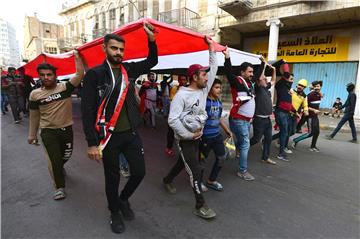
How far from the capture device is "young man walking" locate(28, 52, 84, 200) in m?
3.08

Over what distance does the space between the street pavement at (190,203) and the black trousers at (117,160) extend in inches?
17.4

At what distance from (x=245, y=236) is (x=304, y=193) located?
154 centimetres

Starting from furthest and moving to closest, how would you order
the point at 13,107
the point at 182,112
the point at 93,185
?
1. the point at 13,107
2. the point at 93,185
3. the point at 182,112

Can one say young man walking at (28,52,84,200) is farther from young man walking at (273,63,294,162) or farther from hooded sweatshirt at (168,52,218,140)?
young man walking at (273,63,294,162)

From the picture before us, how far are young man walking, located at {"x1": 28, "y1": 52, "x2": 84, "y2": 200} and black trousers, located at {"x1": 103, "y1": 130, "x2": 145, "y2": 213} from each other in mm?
1169

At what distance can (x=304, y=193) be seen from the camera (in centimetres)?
344

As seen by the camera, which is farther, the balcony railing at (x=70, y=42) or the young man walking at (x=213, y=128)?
the balcony railing at (x=70, y=42)

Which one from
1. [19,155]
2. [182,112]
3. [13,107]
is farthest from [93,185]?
[13,107]

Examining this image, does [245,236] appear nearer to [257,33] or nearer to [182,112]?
[182,112]

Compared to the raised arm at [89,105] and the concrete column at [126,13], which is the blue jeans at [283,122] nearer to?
the raised arm at [89,105]

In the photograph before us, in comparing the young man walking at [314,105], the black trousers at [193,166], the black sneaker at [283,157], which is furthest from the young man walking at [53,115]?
the young man walking at [314,105]

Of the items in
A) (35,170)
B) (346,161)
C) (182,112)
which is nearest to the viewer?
(182,112)

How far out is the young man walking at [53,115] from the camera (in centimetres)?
308

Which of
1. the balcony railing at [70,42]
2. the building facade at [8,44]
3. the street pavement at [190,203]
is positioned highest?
the building facade at [8,44]
